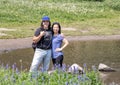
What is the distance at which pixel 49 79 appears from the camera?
8414 millimetres

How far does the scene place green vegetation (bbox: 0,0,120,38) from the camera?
25.8 metres

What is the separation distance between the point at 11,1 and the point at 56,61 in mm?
25811

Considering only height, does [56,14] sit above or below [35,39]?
below

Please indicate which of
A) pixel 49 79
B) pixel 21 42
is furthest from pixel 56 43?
pixel 21 42

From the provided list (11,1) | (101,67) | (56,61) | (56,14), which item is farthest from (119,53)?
(11,1)

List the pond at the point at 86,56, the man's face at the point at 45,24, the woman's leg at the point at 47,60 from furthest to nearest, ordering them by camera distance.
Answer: the pond at the point at 86,56
the woman's leg at the point at 47,60
the man's face at the point at 45,24

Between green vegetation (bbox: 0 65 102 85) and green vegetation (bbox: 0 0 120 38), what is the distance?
13.7 meters

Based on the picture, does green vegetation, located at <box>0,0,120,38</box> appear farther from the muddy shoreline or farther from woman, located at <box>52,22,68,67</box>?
woman, located at <box>52,22,68,67</box>

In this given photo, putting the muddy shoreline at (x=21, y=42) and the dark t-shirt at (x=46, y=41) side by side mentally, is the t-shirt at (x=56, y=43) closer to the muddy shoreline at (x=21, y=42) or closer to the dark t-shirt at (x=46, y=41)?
the dark t-shirt at (x=46, y=41)

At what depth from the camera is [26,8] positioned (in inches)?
1283

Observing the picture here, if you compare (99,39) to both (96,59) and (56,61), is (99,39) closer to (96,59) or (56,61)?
(96,59)

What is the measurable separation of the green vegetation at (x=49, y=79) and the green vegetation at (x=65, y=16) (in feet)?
45.0

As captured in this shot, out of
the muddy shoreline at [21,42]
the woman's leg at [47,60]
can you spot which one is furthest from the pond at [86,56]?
the woman's leg at [47,60]

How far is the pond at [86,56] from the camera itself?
14.9 m
